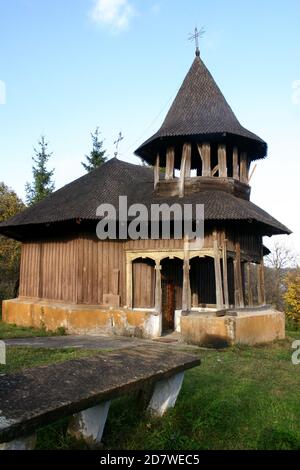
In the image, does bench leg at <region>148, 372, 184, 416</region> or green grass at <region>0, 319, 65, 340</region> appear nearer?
bench leg at <region>148, 372, 184, 416</region>

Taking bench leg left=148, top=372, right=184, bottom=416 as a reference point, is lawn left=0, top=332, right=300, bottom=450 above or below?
below

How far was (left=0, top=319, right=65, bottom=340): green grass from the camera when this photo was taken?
13.2m

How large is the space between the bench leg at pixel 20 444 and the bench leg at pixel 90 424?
82 centimetres

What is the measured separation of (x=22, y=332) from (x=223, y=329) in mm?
6693

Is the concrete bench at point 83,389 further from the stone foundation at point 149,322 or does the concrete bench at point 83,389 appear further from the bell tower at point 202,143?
the bell tower at point 202,143

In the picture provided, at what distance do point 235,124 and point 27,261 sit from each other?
364 inches

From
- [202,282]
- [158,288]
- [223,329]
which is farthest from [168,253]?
[223,329]

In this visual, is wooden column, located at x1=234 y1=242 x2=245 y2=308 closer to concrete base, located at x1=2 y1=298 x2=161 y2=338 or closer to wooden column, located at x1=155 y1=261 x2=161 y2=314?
wooden column, located at x1=155 y1=261 x2=161 y2=314

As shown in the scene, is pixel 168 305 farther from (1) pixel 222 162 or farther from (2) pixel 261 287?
(1) pixel 222 162

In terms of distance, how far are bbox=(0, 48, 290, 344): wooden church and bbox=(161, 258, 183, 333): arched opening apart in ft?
0.12

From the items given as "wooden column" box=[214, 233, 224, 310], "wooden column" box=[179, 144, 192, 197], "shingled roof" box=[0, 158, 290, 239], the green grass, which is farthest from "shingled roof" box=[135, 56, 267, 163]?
the green grass

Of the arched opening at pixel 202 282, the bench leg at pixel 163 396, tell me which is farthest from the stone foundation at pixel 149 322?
the bench leg at pixel 163 396

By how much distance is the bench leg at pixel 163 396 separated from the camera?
17.2ft

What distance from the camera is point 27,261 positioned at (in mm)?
16344
